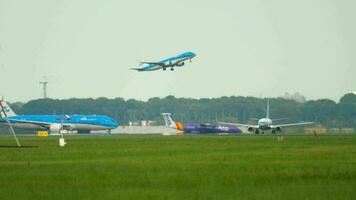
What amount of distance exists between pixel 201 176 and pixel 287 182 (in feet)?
14.9

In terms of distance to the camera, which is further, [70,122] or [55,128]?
[70,122]

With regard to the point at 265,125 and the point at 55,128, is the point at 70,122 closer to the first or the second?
the point at 55,128

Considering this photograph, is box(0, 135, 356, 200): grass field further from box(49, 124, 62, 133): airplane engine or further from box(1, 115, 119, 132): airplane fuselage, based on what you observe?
box(1, 115, 119, 132): airplane fuselage

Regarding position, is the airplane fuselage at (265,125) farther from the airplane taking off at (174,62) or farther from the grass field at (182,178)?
the grass field at (182,178)

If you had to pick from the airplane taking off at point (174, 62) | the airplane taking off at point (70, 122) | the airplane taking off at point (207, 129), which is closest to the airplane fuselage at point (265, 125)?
the airplane taking off at point (207, 129)

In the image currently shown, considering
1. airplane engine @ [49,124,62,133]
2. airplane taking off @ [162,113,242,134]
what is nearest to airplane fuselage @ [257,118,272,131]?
airplane taking off @ [162,113,242,134]

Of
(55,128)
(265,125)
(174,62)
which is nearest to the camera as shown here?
(174,62)

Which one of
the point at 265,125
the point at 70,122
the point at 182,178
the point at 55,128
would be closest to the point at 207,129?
the point at 265,125

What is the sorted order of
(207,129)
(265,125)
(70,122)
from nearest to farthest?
(265,125) → (207,129) → (70,122)

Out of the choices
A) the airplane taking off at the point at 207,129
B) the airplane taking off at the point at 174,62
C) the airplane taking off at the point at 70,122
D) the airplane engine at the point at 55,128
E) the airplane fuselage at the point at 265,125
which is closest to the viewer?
→ the airplane taking off at the point at 174,62

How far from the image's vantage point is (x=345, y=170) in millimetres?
42344

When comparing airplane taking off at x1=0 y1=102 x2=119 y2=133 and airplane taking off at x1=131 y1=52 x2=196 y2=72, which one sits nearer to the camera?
airplane taking off at x1=131 y1=52 x2=196 y2=72

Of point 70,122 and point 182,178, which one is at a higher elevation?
point 70,122

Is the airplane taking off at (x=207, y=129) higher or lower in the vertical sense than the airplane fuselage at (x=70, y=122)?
lower
